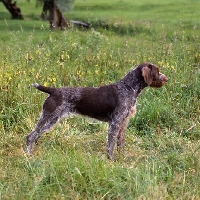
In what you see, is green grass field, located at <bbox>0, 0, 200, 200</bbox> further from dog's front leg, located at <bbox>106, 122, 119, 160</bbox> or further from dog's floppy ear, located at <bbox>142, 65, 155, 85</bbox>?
dog's floppy ear, located at <bbox>142, 65, 155, 85</bbox>

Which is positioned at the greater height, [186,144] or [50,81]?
[50,81]

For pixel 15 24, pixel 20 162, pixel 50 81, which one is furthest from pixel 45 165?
pixel 15 24

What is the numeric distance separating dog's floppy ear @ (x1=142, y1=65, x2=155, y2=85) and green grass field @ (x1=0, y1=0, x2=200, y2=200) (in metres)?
0.93

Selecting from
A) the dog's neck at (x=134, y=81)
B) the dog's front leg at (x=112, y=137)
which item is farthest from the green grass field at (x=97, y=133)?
the dog's neck at (x=134, y=81)

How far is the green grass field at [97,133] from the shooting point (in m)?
5.34

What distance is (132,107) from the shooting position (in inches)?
284

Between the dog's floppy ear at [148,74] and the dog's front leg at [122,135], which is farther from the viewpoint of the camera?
the dog's front leg at [122,135]

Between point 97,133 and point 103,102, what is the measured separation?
985 mm

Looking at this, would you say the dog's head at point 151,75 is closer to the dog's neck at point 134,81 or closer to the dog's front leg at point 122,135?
the dog's neck at point 134,81

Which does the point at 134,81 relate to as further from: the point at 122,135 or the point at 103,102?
the point at 122,135

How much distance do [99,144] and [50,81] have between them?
1.91 meters

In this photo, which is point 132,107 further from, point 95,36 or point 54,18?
point 54,18

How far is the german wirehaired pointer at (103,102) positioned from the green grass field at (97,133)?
1.05ft

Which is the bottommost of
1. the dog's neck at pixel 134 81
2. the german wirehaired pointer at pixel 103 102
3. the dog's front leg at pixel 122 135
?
the dog's front leg at pixel 122 135
